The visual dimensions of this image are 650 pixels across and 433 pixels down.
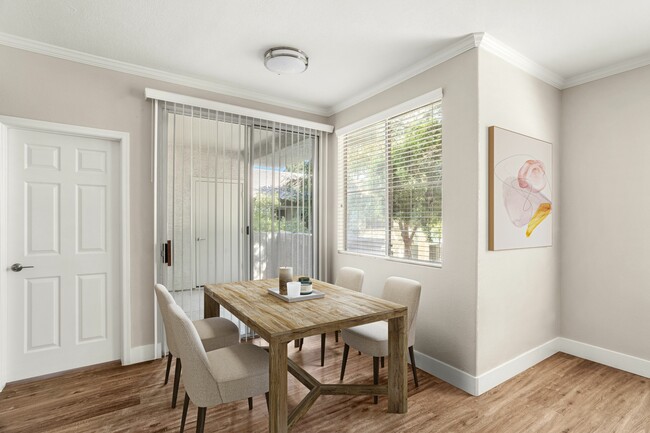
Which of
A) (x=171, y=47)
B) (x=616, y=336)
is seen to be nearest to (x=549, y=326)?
(x=616, y=336)

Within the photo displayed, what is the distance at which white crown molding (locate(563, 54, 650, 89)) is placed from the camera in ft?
9.14

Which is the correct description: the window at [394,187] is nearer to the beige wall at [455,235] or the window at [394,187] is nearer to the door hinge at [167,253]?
the beige wall at [455,235]

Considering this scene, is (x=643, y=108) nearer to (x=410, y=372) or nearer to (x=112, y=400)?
(x=410, y=372)

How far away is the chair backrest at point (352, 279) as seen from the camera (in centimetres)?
309

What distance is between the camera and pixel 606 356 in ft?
9.85

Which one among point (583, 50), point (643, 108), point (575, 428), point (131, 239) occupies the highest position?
point (583, 50)

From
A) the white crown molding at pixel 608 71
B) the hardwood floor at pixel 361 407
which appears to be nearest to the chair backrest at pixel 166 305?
the hardwood floor at pixel 361 407

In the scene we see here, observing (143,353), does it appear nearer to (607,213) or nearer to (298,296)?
(298,296)

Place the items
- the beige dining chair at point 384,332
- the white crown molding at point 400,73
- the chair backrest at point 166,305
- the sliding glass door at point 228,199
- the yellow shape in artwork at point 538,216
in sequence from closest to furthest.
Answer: the chair backrest at point 166,305
the beige dining chair at point 384,332
the white crown molding at point 400,73
the yellow shape in artwork at point 538,216
the sliding glass door at point 228,199

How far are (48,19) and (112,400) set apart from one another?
277 centimetres

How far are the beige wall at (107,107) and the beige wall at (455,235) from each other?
2.48m

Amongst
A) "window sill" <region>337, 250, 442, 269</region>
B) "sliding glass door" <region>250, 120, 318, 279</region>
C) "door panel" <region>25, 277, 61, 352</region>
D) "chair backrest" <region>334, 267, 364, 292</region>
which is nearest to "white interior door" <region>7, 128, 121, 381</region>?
"door panel" <region>25, 277, 61, 352</region>

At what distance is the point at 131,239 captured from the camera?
3.03 metres

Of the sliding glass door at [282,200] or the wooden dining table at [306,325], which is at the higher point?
the sliding glass door at [282,200]
